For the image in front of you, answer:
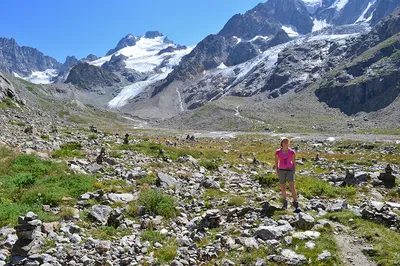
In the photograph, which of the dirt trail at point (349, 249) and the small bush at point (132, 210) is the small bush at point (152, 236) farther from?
the dirt trail at point (349, 249)

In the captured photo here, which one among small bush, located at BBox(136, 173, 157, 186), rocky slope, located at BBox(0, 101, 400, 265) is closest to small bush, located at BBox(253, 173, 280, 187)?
rocky slope, located at BBox(0, 101, 400, 265)

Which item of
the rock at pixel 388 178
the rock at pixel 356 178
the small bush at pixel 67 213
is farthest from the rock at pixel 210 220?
the rock at pixel 388 178

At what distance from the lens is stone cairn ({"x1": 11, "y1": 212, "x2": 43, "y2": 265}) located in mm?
8848

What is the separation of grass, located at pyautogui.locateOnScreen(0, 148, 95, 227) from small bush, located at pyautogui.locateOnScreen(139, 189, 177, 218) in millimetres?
3250

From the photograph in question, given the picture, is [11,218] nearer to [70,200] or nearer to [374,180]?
[70,200]

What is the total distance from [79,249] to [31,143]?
19.9 m

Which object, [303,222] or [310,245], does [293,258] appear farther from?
[303,222]

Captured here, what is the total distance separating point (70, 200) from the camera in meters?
13.9

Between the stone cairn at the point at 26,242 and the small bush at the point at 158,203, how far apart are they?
15.7 feet

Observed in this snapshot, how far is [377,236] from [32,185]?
1467 cm

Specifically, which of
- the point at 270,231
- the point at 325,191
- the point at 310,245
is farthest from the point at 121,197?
the point at 325,191

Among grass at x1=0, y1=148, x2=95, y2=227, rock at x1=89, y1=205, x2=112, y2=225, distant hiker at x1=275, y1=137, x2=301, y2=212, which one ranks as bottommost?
rock at x1=89, y1=205, x2=112, y2=225

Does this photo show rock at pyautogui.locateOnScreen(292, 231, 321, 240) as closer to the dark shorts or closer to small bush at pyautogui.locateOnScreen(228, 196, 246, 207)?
the dark shorts

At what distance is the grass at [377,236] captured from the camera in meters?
9.04
